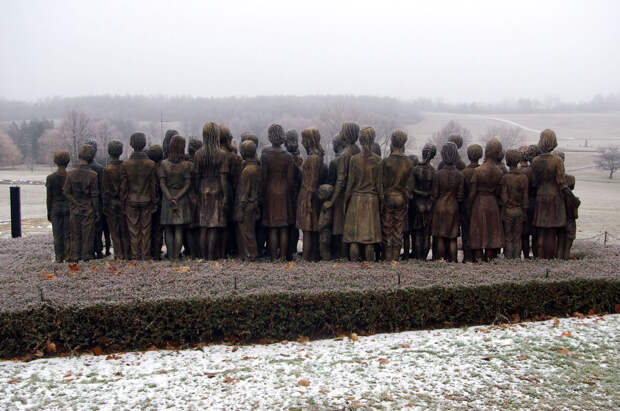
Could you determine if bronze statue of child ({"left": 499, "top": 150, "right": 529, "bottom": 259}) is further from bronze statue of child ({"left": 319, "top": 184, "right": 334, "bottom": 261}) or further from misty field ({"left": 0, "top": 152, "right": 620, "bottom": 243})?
misty field ({"left": 0, "top": 152, "right": 620, "bottom": 243})

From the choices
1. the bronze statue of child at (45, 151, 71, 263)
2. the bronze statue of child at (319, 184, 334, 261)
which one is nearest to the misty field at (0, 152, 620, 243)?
the bronze statue of child at (45, 151, 71, 263)

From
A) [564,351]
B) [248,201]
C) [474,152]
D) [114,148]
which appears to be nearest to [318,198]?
[248,201]

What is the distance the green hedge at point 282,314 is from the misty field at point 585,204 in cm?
831

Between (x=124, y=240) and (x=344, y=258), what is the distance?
4243 millimetres

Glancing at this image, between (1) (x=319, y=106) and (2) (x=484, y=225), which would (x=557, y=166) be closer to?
(2) (x=484, y=225)

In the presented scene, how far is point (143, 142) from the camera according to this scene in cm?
914

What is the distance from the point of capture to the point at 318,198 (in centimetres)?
917

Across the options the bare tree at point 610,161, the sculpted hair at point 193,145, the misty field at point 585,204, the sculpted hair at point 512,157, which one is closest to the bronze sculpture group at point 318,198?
the sculpted hair at point 512,157

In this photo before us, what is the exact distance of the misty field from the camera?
733 inches

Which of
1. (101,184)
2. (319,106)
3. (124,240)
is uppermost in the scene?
(319,106)

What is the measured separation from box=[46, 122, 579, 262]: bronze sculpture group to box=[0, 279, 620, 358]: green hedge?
1.79m

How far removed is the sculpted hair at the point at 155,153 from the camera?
9.42 m

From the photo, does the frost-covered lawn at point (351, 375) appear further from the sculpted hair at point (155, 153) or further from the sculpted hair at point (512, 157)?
the sculpted hair at point (155, 153)

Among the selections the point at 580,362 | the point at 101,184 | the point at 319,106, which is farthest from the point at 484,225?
the point at 319,106
